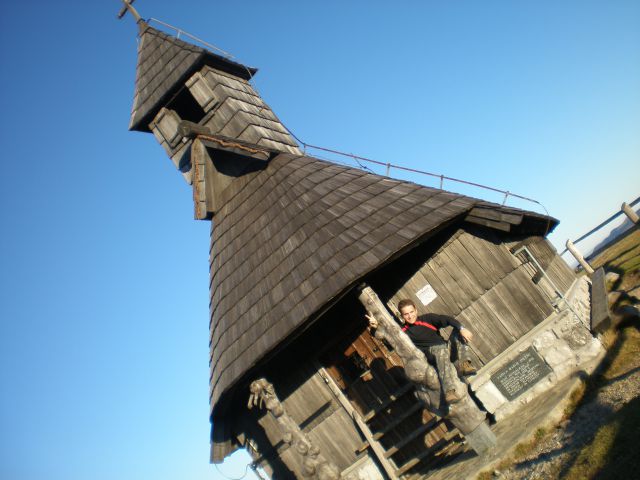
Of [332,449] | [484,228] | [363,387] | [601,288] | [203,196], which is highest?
[203,196]

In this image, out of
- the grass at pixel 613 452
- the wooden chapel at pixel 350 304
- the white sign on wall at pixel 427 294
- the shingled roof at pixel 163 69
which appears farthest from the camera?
the shingled roof at pixel 163 69

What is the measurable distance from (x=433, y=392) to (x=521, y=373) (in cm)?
221

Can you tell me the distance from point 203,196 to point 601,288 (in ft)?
29.0

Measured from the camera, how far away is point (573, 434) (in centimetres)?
549

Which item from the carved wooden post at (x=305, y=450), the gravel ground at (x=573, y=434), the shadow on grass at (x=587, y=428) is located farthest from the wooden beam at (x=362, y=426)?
the shadow on grass at (x=587, y=428)

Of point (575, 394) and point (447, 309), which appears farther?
point (447, 309)

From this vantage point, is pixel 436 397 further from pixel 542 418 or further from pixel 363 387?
pixel 363 387

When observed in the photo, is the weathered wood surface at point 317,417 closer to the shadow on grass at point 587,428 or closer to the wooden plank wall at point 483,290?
the wooden plank wall at point 483,290

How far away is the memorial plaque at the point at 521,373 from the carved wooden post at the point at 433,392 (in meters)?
1.47

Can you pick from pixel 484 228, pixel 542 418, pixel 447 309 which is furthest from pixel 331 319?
pixel 542 418

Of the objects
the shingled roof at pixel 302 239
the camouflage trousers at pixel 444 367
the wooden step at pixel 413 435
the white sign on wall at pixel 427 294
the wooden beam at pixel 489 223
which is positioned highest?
the shingled roof at pixel 302 239

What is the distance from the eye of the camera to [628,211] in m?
12.9

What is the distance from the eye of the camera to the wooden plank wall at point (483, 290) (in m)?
7.72

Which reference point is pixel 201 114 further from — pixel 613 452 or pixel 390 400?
pixel 613 452
